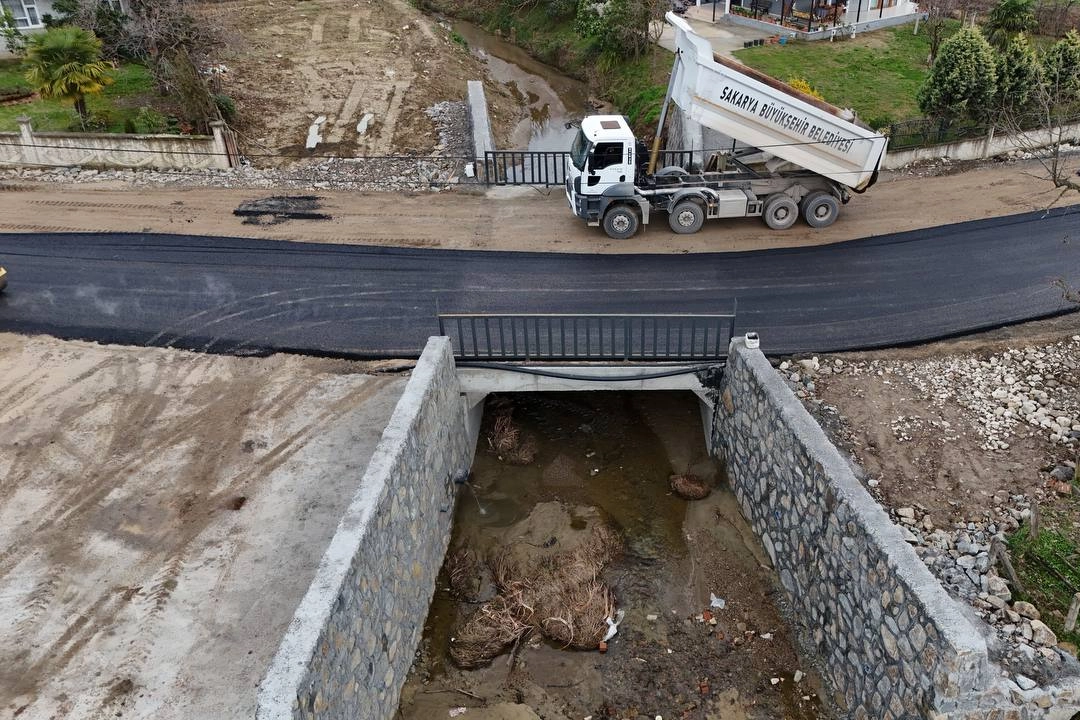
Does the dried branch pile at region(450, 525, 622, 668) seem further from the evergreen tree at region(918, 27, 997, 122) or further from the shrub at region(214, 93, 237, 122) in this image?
the shrub at region(214, 93, 237, 122)

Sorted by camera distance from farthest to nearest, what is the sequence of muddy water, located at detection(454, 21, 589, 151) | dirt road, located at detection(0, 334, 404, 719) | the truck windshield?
muddy water, located at detection(454, 21, 589, 151)
the truck windshield
dirt road, located at detection(0, 334, 404, 719)

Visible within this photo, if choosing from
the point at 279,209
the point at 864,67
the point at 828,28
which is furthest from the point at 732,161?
the point at 828,28

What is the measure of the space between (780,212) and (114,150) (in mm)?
18214

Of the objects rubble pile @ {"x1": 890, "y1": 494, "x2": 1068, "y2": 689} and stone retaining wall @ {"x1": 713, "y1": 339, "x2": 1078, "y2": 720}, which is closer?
stone retaining wall @ {"x1": 713, "y1": 339, "x2": 1078, "y2": 720}

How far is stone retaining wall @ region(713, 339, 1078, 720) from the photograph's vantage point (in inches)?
283

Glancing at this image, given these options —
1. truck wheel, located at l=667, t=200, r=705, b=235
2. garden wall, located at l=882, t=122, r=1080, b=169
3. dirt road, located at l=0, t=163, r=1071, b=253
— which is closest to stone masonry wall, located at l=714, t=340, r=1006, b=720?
truck wheel, located at l=667, t=200, r=705, b=235

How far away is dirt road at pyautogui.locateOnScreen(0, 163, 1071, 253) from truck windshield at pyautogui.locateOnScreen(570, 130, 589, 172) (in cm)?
148

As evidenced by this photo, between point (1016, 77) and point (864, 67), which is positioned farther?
point (864, 67)

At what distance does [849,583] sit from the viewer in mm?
8898

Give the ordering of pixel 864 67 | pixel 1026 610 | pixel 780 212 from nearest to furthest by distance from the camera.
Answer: pixel 1026 610 → pixel 780 212 → pixel 864 67

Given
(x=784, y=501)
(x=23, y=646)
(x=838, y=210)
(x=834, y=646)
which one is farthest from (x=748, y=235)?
(x=23, y=646)

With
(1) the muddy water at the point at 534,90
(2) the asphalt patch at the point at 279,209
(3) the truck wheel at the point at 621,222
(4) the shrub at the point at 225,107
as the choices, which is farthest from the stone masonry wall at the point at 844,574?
(4) the shrub at the point at 225,107

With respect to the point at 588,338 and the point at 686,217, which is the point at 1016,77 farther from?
the point at 588,338

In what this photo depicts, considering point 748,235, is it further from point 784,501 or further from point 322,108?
point 322,108
